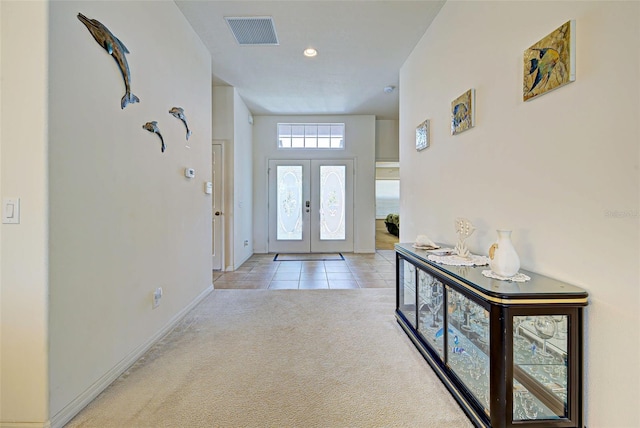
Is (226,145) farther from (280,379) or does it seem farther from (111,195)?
(280,379)

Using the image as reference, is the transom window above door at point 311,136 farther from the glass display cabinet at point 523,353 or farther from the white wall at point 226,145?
the glass display cabinet at point 523,353

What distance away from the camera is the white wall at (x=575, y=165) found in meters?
1.07

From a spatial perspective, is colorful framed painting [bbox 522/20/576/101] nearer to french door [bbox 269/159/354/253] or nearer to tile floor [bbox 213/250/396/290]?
tile floor [bbox 213/250/396/290]

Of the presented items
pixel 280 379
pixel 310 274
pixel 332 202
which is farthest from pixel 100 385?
pixel 332 202

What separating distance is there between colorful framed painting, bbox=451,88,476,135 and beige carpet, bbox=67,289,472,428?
1.65m

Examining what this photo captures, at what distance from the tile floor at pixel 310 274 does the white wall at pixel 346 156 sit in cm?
74

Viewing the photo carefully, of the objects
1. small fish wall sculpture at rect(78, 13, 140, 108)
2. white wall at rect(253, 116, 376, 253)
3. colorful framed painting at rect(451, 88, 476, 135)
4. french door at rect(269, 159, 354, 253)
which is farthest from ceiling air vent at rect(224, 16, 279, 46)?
french door at rect(269, 159, 354, 253)

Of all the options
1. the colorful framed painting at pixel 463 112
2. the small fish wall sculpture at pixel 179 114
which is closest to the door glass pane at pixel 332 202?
the small fish wall sculpture at pixel 179 114

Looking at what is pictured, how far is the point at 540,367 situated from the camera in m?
1.33

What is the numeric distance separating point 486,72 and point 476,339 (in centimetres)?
163

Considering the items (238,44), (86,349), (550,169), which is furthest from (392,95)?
(86,349)

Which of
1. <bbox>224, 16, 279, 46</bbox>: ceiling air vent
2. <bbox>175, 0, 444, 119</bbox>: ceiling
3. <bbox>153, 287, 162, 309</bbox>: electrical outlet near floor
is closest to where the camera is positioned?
<bbox>153, 287, 162, 309</bbox>: electrical outlet near floor

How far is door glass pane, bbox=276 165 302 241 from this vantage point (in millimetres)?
6188

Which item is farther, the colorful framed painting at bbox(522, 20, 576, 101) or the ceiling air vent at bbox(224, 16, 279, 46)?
the ceiling air vent at bbox(224, 16, 279, 46)
